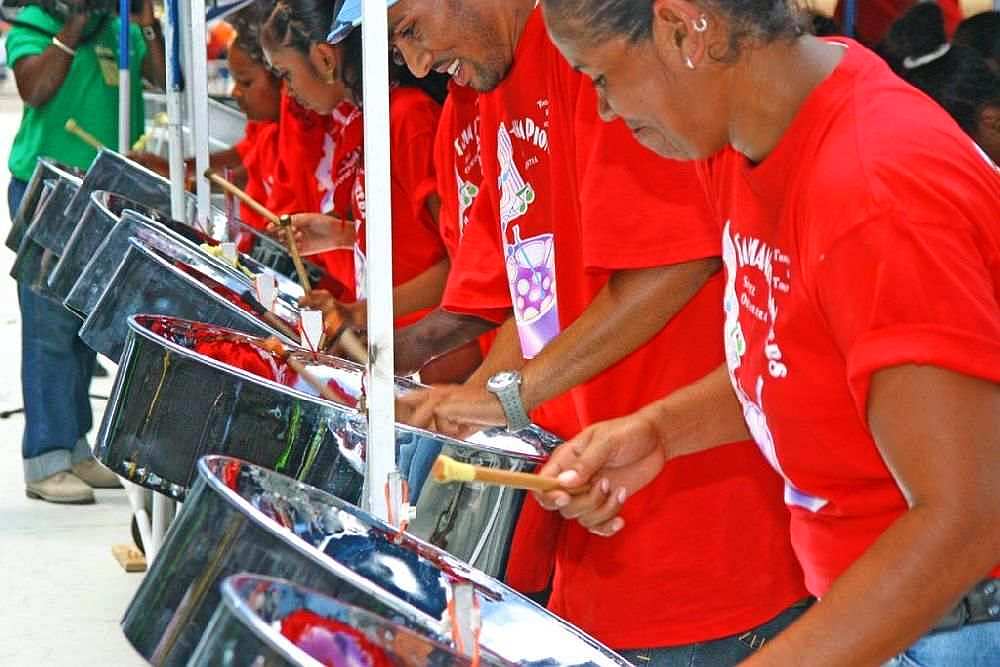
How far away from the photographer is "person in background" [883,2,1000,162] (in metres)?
1.80

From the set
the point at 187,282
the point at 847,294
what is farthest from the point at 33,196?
the point at 847,294

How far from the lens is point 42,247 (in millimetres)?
2727

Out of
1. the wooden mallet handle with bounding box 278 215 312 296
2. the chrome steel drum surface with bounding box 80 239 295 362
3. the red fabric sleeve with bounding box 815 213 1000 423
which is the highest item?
the red fabric sleeve with bounding box 815 213 1000 423

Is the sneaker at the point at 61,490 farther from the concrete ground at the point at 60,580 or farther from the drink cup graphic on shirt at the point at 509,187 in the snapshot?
the drink cup graphic on shirt at the point at 509,187

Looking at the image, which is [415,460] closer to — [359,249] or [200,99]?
[359,249]

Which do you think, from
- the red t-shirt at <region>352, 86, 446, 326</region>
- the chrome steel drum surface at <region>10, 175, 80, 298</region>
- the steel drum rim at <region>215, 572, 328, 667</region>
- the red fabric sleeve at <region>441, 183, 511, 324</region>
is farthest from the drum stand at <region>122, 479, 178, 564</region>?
the steel drum rim at <region>215, 572, 328, 667</region>

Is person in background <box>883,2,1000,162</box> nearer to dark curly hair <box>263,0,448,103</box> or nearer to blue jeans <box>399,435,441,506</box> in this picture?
dark curly hair <box>263,0,448,103</box>

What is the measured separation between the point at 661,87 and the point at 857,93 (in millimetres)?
109

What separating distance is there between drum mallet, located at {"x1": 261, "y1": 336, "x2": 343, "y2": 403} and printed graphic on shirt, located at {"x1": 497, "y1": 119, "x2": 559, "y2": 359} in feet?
0.74

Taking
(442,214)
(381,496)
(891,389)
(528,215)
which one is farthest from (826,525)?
(442,214)

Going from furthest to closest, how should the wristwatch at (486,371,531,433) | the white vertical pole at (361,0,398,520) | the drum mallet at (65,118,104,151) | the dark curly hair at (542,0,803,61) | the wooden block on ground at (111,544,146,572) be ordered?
the drum mallet at (65,118,104,151), the wooden block on ground at (111,544,146,572), the wristwatch at (486,371,531,433), the white vertical pole at (361,0,398,520), the dark curly hair at (542,0,803,61)

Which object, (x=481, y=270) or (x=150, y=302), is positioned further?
(x=150, y=302)

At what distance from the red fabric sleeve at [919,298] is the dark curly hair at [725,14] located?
0.49 ft

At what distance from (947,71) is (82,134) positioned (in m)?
2.06
